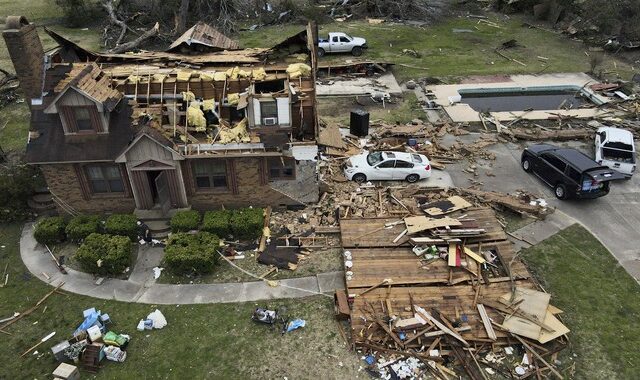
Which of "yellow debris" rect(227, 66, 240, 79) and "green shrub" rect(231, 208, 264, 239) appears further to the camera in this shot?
"yellow debris" rect(227, 66, 240, 79)

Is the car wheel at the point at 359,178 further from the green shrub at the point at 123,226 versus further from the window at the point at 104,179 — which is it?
the window at the point at 104,179

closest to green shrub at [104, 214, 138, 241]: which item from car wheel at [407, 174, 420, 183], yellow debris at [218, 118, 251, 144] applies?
yellow debris at [218, 118, 251, 144]

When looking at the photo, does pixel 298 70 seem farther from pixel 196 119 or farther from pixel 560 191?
pixel 560 191

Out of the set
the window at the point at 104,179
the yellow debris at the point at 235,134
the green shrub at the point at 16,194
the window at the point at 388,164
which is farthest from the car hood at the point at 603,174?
the green shrub at the point at 16,194

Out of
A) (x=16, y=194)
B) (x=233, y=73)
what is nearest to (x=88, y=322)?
(x=16, y=194)

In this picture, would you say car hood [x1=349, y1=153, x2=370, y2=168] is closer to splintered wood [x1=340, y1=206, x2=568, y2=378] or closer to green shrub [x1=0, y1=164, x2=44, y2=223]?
splintered wood [x1=340, y1=206, x2=568, y2=378]
